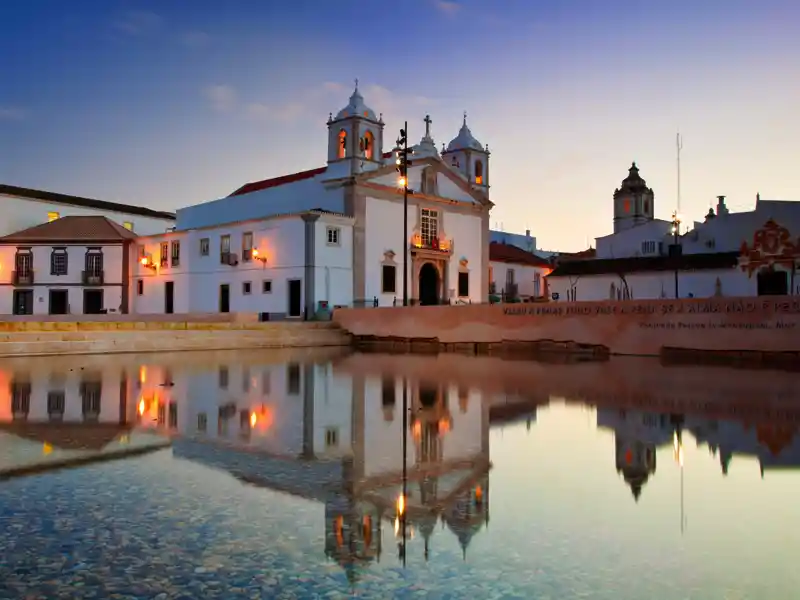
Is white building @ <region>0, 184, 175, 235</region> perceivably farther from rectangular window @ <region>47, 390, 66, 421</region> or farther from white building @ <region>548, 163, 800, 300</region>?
rectangular window @ <region>47, 390, 66, 421</region>

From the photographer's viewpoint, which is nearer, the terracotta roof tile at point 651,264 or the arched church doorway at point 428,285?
the arched church doorway at point 428,285

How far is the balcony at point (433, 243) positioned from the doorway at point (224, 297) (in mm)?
10018

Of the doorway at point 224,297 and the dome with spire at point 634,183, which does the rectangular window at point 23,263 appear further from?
the dome with spire at point 634,183

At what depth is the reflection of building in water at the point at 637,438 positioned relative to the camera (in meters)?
6.10

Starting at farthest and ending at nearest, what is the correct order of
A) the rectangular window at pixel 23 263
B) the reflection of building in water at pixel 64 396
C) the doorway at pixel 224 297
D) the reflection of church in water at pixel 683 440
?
1. the rectangular window at pixel 23 263
2. the doorway at pixel 224 297
3. the reflection of building in water at pixel 64 396
4. the reflection of church in water at pixel 683 440

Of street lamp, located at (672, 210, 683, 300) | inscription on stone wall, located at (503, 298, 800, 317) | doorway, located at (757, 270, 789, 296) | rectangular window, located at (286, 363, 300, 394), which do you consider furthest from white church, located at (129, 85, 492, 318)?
rectangular window, located at (286, 363, 300, 394)

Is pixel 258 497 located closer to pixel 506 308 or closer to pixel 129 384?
pixel 129 384

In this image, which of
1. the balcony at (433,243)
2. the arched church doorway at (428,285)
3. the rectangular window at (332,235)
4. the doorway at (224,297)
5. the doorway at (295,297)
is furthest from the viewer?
the arched church doorway at (428,285)

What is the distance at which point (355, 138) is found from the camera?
128 ft

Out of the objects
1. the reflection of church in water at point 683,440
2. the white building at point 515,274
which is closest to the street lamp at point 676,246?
the white building at point 515,274

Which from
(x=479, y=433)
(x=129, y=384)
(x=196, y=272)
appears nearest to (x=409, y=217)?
(x=196, y=272)

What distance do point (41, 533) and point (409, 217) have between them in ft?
122

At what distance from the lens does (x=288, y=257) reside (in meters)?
36.3

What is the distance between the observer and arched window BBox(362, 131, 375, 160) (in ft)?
130
